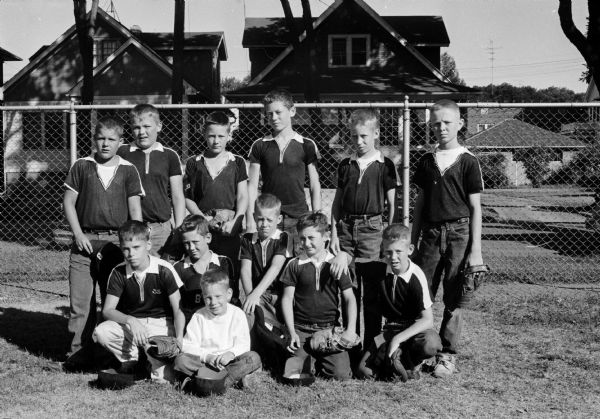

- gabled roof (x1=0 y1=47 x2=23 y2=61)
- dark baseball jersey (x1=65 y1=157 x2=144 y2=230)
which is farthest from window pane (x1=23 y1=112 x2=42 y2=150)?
dark baseball jersey (x1=65 y1=157 x2=144 y2=230)

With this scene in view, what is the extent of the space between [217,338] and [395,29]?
2514cm

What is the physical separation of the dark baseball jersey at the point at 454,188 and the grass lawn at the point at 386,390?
3.92 feet

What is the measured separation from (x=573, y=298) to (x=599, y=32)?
626 centimetres

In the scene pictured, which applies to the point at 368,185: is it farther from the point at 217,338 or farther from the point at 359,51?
the point at 359,51

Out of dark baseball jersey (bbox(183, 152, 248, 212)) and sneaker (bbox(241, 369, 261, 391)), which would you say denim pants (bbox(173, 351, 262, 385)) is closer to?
sneaker (bbox(241, 369, 261, 391))

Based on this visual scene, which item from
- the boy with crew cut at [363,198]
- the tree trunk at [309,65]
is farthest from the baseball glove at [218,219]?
the tree trunk at [309,65]

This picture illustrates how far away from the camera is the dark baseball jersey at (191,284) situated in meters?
5.30

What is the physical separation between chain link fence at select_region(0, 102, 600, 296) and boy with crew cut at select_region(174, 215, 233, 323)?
2136 millimetres

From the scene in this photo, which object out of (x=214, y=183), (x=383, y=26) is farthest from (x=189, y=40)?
(x=214, y=183)

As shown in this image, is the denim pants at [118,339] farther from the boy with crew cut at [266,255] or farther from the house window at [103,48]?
the house window at [103,48]

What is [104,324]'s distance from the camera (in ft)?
16.6

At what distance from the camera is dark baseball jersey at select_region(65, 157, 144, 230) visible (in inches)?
212

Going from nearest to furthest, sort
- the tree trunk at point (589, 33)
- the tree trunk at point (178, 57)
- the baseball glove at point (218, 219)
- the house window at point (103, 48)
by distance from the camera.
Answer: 1. the baseball glove at point (218, 219)
2. the tree trunk at point (589, 33)
3. the tree trunk at point (178, 57)
4. the house window at point (103, 48)

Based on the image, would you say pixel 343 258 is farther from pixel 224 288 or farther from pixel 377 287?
pixel 224 288
